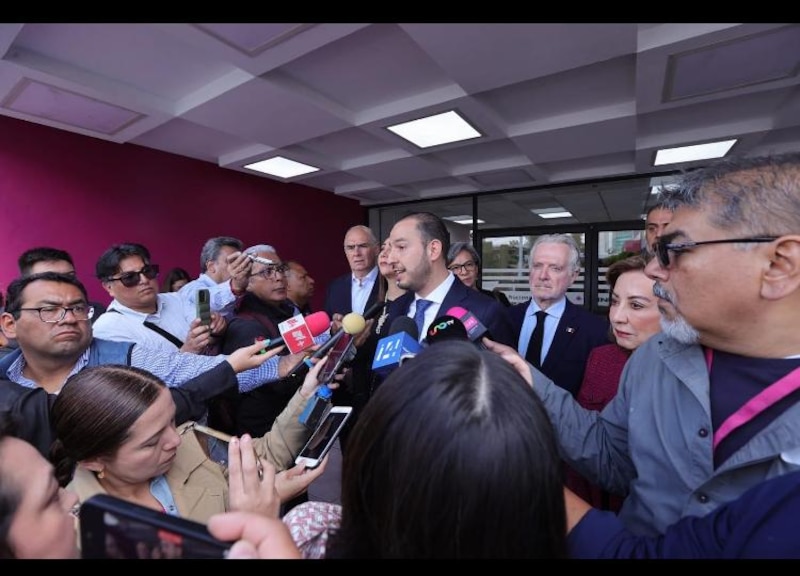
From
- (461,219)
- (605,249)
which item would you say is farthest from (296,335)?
(605,249)

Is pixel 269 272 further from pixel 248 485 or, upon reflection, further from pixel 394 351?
pixel 248 485

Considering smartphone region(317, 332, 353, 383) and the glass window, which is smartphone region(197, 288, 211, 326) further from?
the glass window

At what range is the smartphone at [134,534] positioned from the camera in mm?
347

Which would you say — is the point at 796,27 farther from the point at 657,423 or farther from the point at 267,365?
the point at 267,365

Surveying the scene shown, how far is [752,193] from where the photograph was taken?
2.13ft

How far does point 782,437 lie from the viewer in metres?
0.58

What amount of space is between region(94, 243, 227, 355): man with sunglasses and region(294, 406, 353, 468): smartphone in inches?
33.6

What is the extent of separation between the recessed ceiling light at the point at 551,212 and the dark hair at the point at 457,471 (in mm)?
6737

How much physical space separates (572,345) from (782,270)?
4.65 ft

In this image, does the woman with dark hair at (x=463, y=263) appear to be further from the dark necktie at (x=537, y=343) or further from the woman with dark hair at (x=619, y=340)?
the woman with dark hair at (x=619, y=340)

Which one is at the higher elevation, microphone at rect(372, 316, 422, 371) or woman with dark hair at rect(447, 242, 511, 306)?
woman with dark hair at rect(447, 242, 511, 306)

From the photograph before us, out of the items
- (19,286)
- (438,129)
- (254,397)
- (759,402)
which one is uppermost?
(438,129)

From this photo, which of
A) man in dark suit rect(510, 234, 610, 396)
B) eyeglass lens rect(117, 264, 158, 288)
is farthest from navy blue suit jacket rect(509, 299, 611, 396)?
eyeglass lens rect(117, 264, 158, 288)

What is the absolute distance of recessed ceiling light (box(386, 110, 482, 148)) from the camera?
0.72 meters
